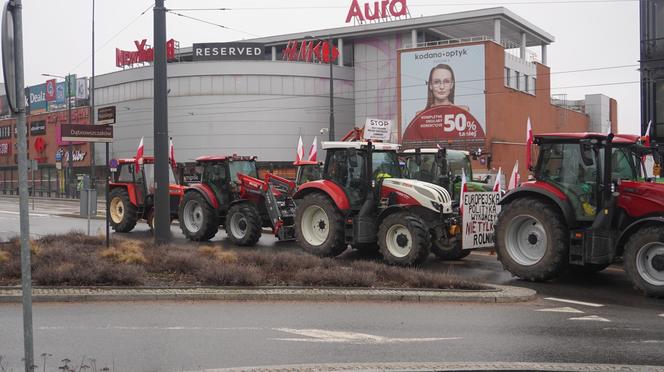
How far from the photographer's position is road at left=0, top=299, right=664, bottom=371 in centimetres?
687

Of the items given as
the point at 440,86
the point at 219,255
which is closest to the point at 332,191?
the point at 219,255

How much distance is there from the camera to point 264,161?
6181 centimetres

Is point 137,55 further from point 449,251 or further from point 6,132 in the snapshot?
point 449,251

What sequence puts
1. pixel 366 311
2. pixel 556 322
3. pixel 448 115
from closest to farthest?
pixel 556 322 → pixel 366 311 → pixel 448 115

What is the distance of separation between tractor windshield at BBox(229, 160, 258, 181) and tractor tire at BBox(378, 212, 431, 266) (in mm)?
6311

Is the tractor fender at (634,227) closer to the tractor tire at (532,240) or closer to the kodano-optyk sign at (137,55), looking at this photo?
the tractor tire at (532,240)

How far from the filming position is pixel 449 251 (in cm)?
1476

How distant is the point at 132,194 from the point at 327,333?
15904mm

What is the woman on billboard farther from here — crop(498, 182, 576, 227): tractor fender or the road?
the road

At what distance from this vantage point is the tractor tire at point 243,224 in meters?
17.8

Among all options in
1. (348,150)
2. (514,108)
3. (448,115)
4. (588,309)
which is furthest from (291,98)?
(588,309)

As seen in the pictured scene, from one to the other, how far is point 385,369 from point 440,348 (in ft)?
4.38

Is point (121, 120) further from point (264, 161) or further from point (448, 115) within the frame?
point (448, 115)

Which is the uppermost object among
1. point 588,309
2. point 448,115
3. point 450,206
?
point 448,115
